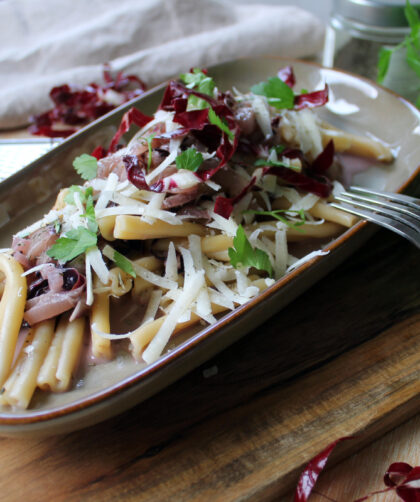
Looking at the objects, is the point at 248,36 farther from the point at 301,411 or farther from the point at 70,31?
the point at 301,411

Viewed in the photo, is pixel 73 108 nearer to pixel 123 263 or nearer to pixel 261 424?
pixel 123 263

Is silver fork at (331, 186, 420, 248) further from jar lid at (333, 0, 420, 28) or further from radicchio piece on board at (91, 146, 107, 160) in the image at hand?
jar lid at (333, 0, 420, 28)

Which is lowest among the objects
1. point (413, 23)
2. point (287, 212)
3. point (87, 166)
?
point (287, 212)

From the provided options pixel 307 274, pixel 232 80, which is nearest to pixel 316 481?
pixel 307 274

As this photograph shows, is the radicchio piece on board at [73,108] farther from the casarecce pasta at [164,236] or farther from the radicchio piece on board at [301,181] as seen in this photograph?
the radicchio piece on board at [301,181]

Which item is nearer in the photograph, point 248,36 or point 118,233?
point 118,233

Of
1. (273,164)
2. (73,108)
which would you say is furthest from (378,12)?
(73,108)
